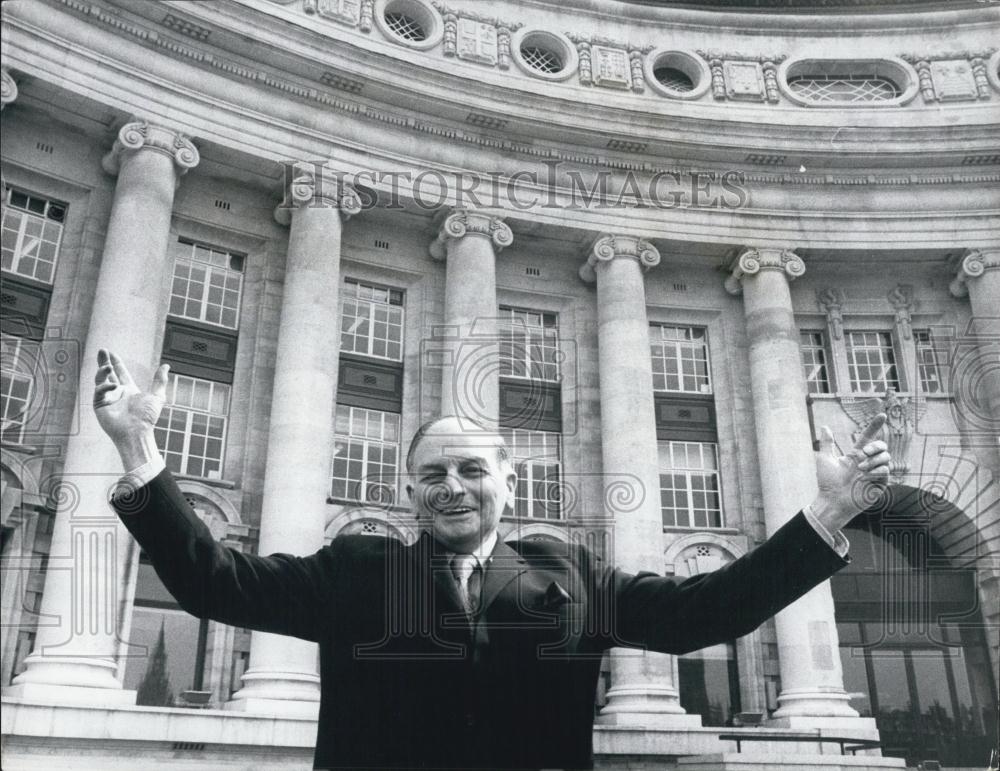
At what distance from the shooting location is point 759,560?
2836 millimetres

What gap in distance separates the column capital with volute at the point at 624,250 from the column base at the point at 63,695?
15.5 m

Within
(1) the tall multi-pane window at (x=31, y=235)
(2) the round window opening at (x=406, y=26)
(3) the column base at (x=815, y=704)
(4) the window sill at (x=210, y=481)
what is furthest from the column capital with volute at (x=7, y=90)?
(3) the column base at (x=815, y=704)

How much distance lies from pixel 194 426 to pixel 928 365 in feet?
64.8

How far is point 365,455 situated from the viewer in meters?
22.8

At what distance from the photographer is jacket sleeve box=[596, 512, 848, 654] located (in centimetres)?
283

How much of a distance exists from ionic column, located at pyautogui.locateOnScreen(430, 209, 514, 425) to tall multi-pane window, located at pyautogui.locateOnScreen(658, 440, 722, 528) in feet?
17.4

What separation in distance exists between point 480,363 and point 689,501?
22.4 feet

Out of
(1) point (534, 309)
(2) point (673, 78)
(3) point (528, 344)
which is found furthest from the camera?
(2) point (673, 78)

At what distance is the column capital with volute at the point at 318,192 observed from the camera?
22.3 m

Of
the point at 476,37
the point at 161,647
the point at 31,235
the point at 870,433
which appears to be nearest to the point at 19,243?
the point at 31,235

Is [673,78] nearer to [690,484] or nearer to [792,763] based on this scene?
[690,484]

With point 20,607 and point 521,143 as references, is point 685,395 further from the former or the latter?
point 20,607

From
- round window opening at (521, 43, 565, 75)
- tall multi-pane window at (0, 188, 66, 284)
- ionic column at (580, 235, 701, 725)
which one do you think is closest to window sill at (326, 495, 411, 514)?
ionic column at (580, 235, 701, 725)

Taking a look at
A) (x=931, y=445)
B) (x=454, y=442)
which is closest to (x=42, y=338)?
(x=454, y=442)
